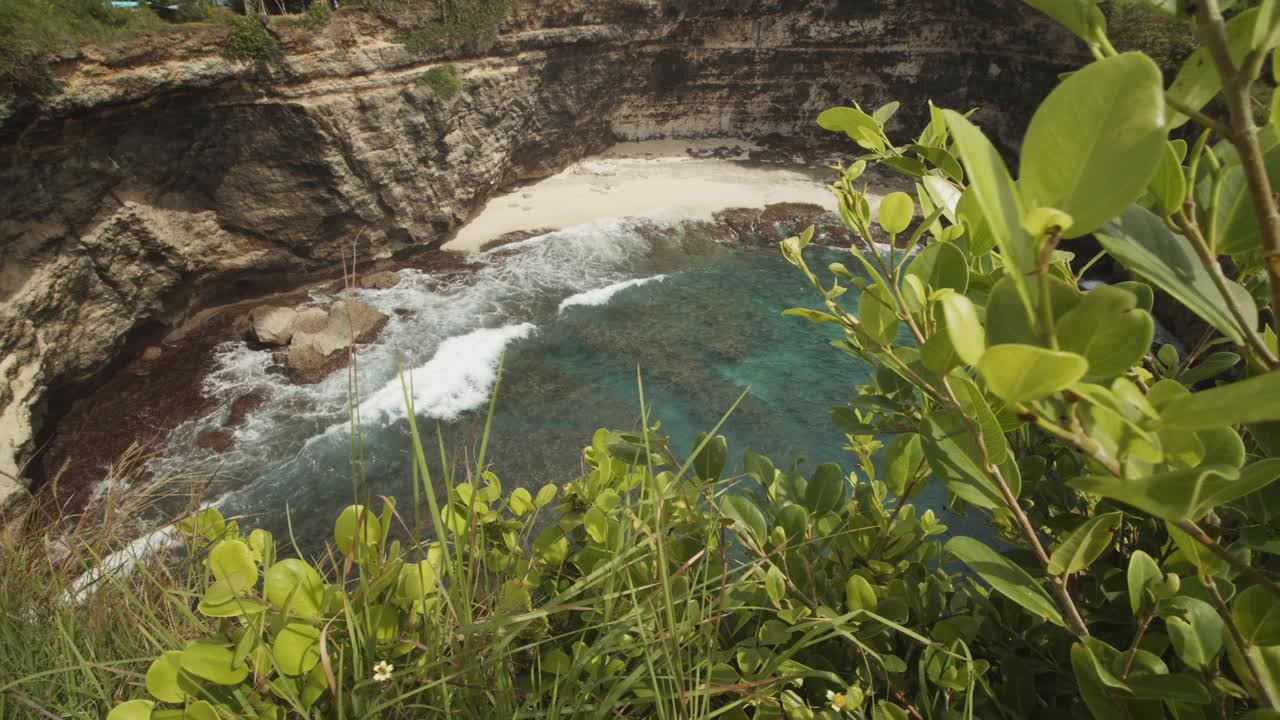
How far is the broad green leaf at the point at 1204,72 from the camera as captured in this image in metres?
0.45

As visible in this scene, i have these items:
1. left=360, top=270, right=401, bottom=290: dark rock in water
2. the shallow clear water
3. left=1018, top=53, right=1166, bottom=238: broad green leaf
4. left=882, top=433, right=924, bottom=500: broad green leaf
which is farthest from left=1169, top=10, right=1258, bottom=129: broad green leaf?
left=360, top=270, right=401, bottom=290: dark rock in water

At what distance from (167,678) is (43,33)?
10.3 meters

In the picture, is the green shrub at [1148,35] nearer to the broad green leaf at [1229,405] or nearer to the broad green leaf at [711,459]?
the broad green leaf at [711,459]

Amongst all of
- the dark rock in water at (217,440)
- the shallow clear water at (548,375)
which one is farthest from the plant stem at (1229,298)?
the dark rock in water at (217,440)

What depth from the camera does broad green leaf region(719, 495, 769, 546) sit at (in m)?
0.99

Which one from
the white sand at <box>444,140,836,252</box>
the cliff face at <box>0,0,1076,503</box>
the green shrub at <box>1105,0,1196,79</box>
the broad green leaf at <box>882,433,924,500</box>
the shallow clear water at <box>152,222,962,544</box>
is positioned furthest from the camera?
the white sand at <box>444,140,836,252</box>

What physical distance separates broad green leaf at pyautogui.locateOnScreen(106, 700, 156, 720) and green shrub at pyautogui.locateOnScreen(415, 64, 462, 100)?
13085 mm

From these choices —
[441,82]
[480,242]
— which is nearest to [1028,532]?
[441,82]

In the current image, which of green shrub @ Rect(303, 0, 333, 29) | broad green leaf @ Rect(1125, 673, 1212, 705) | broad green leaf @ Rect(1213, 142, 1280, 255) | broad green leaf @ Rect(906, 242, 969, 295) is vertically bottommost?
broad green leaf @ Rect(1125, 673, 1212, 705)

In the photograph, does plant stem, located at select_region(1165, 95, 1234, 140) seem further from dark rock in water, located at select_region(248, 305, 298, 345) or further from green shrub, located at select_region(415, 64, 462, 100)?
green shrub, located at select_region(415, 64, 462, 100)

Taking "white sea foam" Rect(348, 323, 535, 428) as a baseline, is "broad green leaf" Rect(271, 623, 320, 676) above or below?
above

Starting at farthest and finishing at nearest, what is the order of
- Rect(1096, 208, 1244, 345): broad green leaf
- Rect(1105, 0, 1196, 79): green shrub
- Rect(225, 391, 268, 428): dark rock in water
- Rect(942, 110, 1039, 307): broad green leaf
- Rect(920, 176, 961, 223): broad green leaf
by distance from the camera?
Rect(1105, 0, 1196, 79): green shrub < Rect(225, 391, 268, 428): dark rock in water < Rect(920, 176, 961, 223): broad green leaf < Rect(1096, 208, 1244, 345): broad green leaf < Rect(942, 110, 1039, 307): broad green leaf

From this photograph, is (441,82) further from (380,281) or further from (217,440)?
(217,440)

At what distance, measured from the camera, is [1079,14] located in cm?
47
